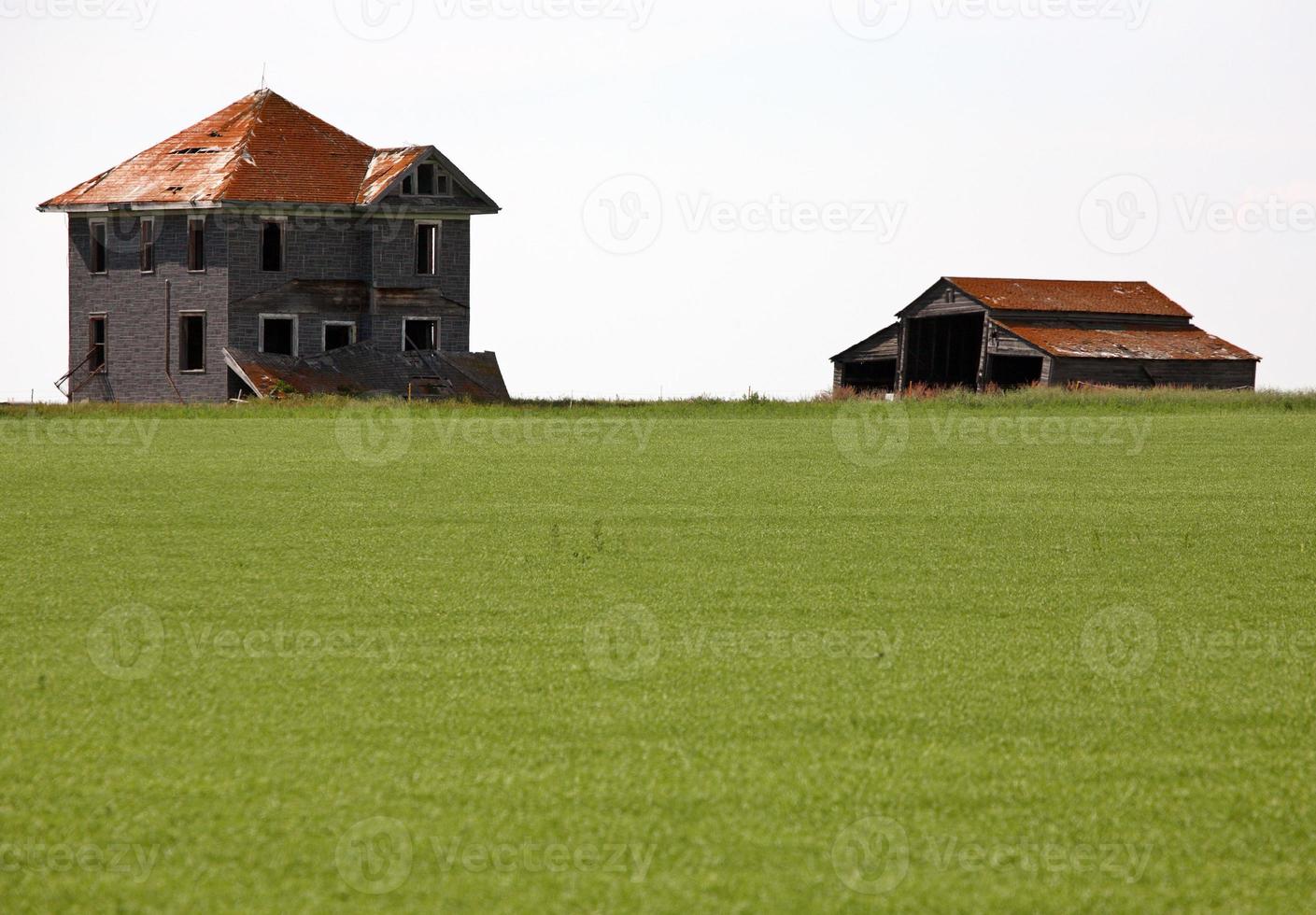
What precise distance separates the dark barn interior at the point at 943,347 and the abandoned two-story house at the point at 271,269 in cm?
1682

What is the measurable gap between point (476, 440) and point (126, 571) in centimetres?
1302

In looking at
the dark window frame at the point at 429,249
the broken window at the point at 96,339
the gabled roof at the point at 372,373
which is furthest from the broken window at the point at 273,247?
the broken window at the point at 96,339

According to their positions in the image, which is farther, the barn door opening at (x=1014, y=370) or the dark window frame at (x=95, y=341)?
the barn door opening at (x=1014, y=370)

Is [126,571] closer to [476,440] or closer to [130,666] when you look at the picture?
[130,666]

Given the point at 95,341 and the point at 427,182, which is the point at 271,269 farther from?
the point at 95,341

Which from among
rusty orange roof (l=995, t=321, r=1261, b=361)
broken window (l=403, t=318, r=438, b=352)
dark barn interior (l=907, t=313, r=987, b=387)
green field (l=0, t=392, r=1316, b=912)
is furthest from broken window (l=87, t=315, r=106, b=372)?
rusty orange roof (l=995, t=321, r=1261, b=361)

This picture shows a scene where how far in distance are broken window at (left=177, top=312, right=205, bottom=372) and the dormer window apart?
6625 millimetres

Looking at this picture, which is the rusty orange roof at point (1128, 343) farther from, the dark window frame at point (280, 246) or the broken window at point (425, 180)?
the dark window frame at point (280, 246)

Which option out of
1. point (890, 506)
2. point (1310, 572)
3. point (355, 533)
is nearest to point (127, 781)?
point (355, 533)

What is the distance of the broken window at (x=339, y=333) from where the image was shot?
3988 centimetres

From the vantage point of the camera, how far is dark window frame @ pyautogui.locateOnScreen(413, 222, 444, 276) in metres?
40.4

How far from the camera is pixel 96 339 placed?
41.5m

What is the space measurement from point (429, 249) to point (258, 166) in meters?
5.07

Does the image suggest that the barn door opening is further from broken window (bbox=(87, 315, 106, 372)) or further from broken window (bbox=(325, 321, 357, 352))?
broken window (bbox=(87, 315, 106, 372))
